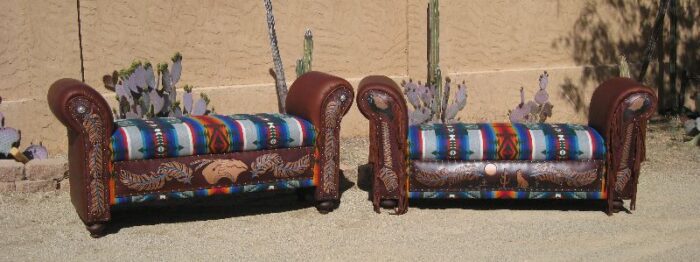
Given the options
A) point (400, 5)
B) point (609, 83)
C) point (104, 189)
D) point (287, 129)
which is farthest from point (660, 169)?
point (104, 189)

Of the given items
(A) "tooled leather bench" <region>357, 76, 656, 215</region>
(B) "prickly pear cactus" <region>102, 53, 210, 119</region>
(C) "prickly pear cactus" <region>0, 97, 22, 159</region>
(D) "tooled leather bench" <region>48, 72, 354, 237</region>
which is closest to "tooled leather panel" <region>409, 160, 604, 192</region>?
(A) "tooled leather bench" <region>357, 76, 656, 215</region>

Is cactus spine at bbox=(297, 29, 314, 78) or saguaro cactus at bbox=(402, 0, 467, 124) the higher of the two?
cactus spine at bbox=(297, 29, 314, 78)

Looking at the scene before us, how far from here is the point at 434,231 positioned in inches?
235

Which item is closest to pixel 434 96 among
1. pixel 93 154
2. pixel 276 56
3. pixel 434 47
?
pixel 434 47

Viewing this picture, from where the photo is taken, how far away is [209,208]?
6.55 metres

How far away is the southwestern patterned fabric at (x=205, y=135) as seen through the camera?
5.76 m

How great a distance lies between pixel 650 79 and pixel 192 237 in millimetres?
5520

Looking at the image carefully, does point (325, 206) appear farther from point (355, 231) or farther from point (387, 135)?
point (387, 135)

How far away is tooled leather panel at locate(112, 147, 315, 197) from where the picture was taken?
5.80 meters

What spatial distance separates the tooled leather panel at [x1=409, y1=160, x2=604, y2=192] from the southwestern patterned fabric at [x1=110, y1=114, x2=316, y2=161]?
798mm

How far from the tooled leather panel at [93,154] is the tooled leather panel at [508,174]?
1864mm

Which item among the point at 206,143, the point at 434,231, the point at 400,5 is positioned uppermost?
the point at 400,5

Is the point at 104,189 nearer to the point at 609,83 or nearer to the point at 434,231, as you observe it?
the point at 434,231

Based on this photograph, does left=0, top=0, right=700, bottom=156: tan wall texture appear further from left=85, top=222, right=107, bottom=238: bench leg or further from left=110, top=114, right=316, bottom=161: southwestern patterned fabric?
left=85, top=222, right=107, bottom=238: bench leg
